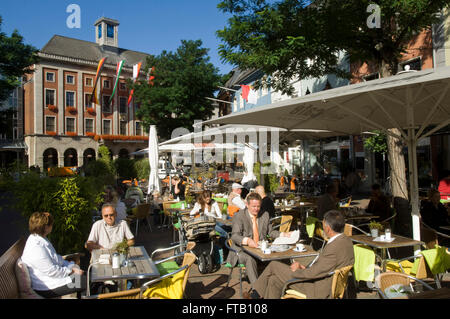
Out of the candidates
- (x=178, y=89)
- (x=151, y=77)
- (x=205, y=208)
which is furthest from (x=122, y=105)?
(x=205, y=208)

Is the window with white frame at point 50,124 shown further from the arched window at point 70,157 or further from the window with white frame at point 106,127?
the window with white frame at point 106,127

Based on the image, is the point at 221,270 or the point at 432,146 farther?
the point at 432,146

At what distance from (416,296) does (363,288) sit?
2.63 metres

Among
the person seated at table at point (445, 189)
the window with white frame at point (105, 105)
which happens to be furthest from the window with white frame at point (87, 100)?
the person seated at table at point (445, 189)

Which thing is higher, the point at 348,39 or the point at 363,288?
the point at 348,39

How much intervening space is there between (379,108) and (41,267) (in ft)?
17.7

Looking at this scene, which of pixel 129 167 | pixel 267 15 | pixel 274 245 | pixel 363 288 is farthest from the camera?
pixel 129 167

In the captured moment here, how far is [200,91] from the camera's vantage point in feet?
119

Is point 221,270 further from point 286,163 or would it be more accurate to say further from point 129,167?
point 286,163

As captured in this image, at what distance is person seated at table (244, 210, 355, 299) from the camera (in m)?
3.44

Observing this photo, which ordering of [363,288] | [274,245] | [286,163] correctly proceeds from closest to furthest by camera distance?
[274,245] → [363,288] → [286,163]

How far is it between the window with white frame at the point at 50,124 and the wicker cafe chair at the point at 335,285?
147ft

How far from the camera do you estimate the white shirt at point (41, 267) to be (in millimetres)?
3561
